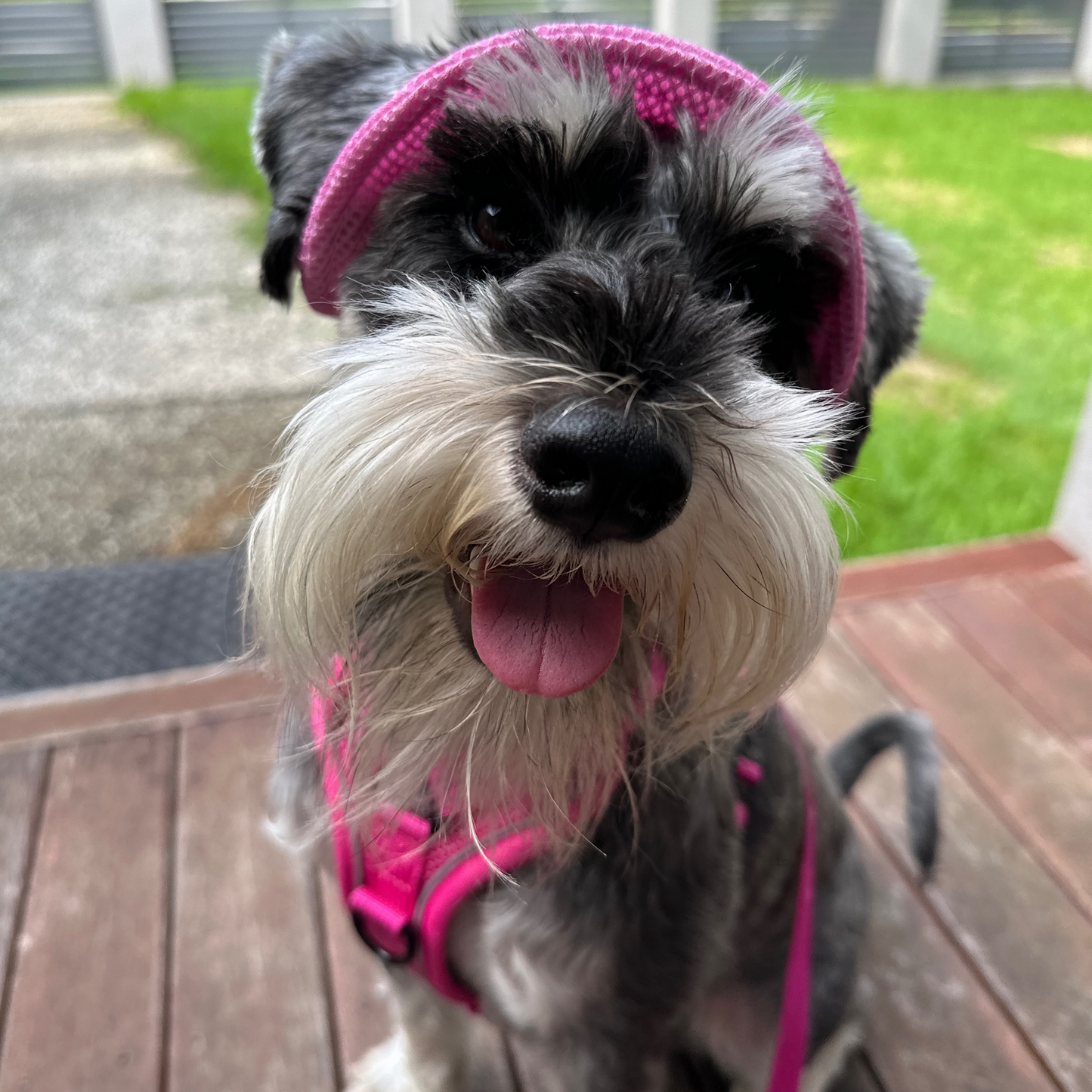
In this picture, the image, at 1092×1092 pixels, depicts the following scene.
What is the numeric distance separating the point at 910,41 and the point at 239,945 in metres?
11.5

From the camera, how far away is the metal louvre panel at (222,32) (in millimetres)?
9422

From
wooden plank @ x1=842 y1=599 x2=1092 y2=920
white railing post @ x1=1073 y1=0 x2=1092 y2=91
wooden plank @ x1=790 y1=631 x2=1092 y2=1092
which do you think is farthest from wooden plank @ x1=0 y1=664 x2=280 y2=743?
white railing post @ x1=1073 y1=0 x2=1092 y2=91

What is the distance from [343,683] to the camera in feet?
3.17

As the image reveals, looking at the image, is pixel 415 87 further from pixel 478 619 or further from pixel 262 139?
pixel 478 619

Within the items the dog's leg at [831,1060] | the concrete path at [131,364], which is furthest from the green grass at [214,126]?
the dog's leg at [831,1060]

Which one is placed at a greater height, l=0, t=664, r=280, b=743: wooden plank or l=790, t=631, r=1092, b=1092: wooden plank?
l=0, t=664, r=280, b=743: wooden plank

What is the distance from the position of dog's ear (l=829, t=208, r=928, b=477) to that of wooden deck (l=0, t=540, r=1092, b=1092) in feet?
3.28

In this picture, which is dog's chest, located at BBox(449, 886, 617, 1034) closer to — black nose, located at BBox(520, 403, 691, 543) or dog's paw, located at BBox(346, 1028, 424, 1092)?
dog's paw, located at BBox(346, 1028, 424, 1092)

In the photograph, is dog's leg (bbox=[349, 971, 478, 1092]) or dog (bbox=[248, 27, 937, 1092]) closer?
dog (bbox=[248, 27, 937, 1092])

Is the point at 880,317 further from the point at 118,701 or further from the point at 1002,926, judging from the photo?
the point at 118,701

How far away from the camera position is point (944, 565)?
246 cm

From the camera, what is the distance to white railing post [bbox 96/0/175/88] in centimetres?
912

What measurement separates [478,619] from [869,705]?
1.49 m

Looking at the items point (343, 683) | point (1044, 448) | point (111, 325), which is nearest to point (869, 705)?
point (343, 683)
